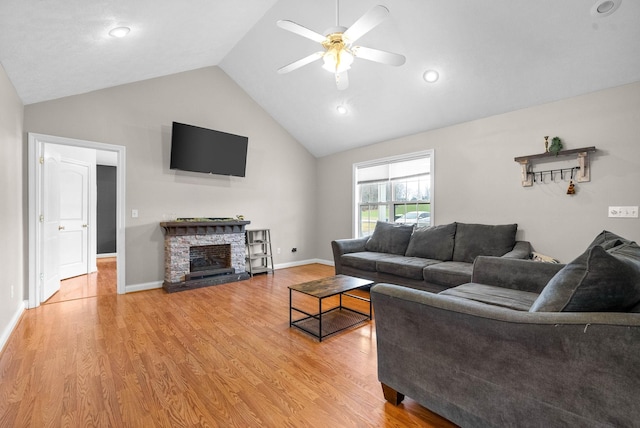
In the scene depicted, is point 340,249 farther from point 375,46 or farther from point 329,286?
point 375,46

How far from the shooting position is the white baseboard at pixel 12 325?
8.12 ft

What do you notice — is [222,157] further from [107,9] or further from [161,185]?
[107,9]

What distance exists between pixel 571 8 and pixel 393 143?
2.75m

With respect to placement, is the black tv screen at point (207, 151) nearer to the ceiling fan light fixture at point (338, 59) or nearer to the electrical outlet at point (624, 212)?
the ceiling fan light fixture at point (338, 59)

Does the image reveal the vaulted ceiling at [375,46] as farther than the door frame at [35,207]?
No

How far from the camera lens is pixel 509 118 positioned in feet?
12.3

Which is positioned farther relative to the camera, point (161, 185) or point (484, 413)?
point (161, 185)

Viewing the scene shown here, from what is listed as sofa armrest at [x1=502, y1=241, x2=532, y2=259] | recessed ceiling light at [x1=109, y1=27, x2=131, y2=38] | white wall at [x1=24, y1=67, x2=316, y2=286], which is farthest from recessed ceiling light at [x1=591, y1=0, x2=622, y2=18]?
white wall at [x1=24, y1=67, x2=316, y2=286]

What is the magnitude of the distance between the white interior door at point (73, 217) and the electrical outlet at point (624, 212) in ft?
24.6

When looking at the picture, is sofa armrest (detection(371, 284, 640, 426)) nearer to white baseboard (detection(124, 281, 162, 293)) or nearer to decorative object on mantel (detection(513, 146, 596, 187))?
decorative object on mantel (detection(513, 146, 596, 187))

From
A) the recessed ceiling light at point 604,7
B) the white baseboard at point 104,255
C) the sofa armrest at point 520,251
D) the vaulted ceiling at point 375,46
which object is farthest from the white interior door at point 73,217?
the recessed ceiling light at point 604,7

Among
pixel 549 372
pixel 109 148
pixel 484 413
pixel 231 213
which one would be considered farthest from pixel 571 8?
pixel 109 148

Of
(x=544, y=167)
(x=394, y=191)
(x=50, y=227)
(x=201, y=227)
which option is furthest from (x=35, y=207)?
(x=544, y=167)

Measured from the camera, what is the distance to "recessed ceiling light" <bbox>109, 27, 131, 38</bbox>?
2638 mm
